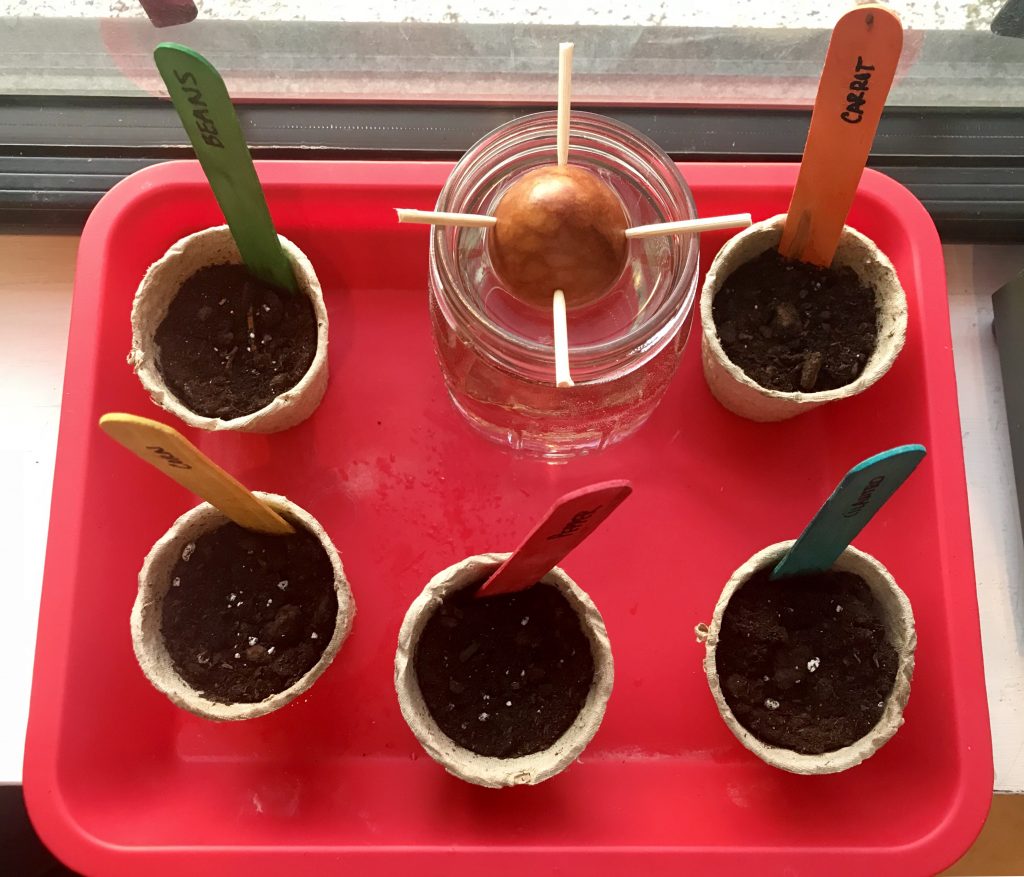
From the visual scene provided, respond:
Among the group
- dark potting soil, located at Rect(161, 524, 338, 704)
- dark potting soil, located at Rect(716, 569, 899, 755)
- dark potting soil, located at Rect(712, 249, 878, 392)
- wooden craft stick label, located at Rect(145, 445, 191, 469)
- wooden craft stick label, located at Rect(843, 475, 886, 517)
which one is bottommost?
dark potting soil, located at Rect(716, 569, 899, 755)

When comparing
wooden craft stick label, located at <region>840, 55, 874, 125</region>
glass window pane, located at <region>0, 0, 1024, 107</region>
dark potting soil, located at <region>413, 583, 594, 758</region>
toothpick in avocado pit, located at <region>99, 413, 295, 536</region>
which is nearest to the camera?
toothpick in avocado pit, located at <region>99, 413, 295, 536</region>

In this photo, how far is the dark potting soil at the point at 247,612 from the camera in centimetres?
82

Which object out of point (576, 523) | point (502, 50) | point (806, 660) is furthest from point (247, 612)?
A: point (502, 50)

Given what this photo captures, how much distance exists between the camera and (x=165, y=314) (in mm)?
914

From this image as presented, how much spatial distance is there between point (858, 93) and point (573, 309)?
29cm

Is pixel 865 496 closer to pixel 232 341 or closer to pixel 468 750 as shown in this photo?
pixel 468 750

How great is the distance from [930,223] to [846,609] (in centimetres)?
43

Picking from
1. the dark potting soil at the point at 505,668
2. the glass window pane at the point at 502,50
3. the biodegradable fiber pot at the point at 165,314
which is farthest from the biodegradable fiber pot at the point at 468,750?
the glass window pane at the point at 502,50

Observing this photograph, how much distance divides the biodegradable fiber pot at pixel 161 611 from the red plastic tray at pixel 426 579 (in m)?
0.09

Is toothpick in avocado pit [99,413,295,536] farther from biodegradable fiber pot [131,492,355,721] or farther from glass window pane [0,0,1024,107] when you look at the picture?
glass window pane [0,0,1024,107]

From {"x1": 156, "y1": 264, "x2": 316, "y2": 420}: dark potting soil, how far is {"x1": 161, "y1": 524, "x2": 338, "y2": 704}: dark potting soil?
137 millimetres

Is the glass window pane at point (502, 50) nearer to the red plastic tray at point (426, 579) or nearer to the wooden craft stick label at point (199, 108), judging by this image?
the red plastic tray at point (426, 579)

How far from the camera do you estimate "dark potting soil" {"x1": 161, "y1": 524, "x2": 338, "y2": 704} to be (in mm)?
822

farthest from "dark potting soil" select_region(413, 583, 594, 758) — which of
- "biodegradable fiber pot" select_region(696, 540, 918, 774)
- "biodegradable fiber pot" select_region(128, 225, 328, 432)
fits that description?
"biodegradable fiber pot" select_region(128, 225, 328, 432)
